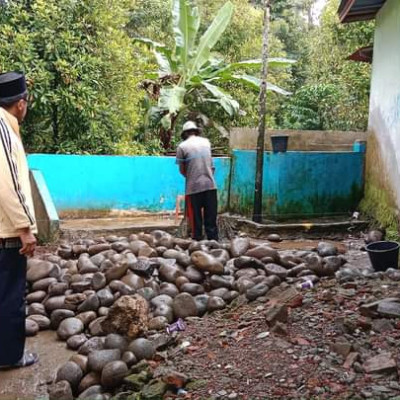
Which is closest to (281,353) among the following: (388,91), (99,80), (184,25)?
(388,91)

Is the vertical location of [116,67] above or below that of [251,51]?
below

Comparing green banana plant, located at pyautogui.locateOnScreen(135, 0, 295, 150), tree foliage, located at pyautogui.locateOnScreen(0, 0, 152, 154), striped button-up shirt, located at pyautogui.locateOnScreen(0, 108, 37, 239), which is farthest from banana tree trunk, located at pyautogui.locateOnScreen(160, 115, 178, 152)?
striped button-up shirt, located at pyautogui.locateOnScreen(0, 108, 37, 239)

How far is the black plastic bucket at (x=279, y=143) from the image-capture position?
9.09 m

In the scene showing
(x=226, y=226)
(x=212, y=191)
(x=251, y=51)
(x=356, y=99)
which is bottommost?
(x=226, y=226)

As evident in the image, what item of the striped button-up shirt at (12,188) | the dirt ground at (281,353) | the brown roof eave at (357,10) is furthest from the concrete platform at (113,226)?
the brown roof eave at (357,10)

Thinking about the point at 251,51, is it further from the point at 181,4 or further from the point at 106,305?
the point at 106,305

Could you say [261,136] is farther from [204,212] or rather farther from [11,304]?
[11,304]

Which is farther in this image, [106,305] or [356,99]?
[356,99]

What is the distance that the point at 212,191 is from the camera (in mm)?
6895

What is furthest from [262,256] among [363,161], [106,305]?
[363,161]

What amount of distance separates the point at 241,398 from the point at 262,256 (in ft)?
8.60

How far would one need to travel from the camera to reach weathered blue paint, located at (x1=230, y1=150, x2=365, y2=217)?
909 cm

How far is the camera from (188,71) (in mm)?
12398

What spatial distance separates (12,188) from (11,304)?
0.77m
